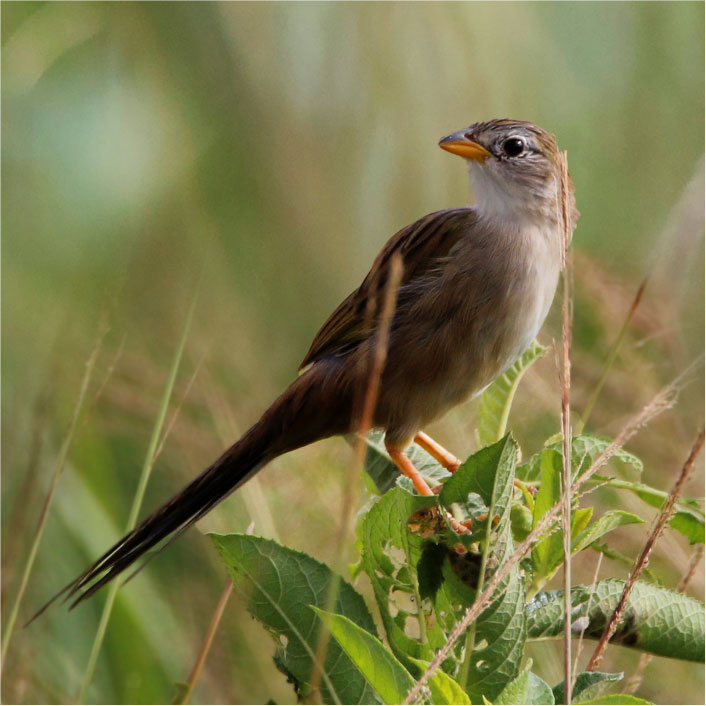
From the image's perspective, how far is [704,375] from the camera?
12.7ft

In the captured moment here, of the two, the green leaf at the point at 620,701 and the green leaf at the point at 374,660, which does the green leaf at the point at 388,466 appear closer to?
the green leaf at the point at 374,660

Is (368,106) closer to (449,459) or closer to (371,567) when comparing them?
(449,459)

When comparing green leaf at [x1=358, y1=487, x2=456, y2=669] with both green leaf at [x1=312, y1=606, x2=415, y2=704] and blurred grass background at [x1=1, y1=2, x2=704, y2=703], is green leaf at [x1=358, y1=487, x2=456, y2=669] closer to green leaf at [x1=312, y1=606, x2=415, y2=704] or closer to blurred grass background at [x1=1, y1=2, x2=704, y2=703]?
green leaf at [x1=312, y1=606, x2=415, y2=704]

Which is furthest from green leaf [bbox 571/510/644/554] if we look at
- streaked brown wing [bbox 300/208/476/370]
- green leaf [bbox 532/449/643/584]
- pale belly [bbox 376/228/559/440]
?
streaked brown wing [bbox 300/208/476/370]

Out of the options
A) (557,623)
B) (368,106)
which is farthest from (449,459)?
(368,106)

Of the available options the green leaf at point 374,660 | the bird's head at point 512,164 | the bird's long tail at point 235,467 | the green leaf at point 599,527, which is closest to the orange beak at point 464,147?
the bird's head at point 512,164

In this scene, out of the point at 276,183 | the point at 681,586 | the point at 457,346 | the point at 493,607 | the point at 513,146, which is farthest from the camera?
the point at 276,183

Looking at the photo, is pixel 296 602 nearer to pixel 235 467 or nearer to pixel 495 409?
pixel 495 409

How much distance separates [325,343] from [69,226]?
1.82 meters

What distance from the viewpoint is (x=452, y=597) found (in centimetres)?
162

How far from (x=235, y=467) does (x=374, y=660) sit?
1.04 m

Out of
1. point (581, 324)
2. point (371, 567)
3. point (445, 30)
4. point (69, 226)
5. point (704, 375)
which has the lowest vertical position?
point (704, 375)

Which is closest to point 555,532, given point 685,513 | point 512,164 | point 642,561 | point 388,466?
point 642,561

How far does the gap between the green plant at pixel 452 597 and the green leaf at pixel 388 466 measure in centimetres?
35
